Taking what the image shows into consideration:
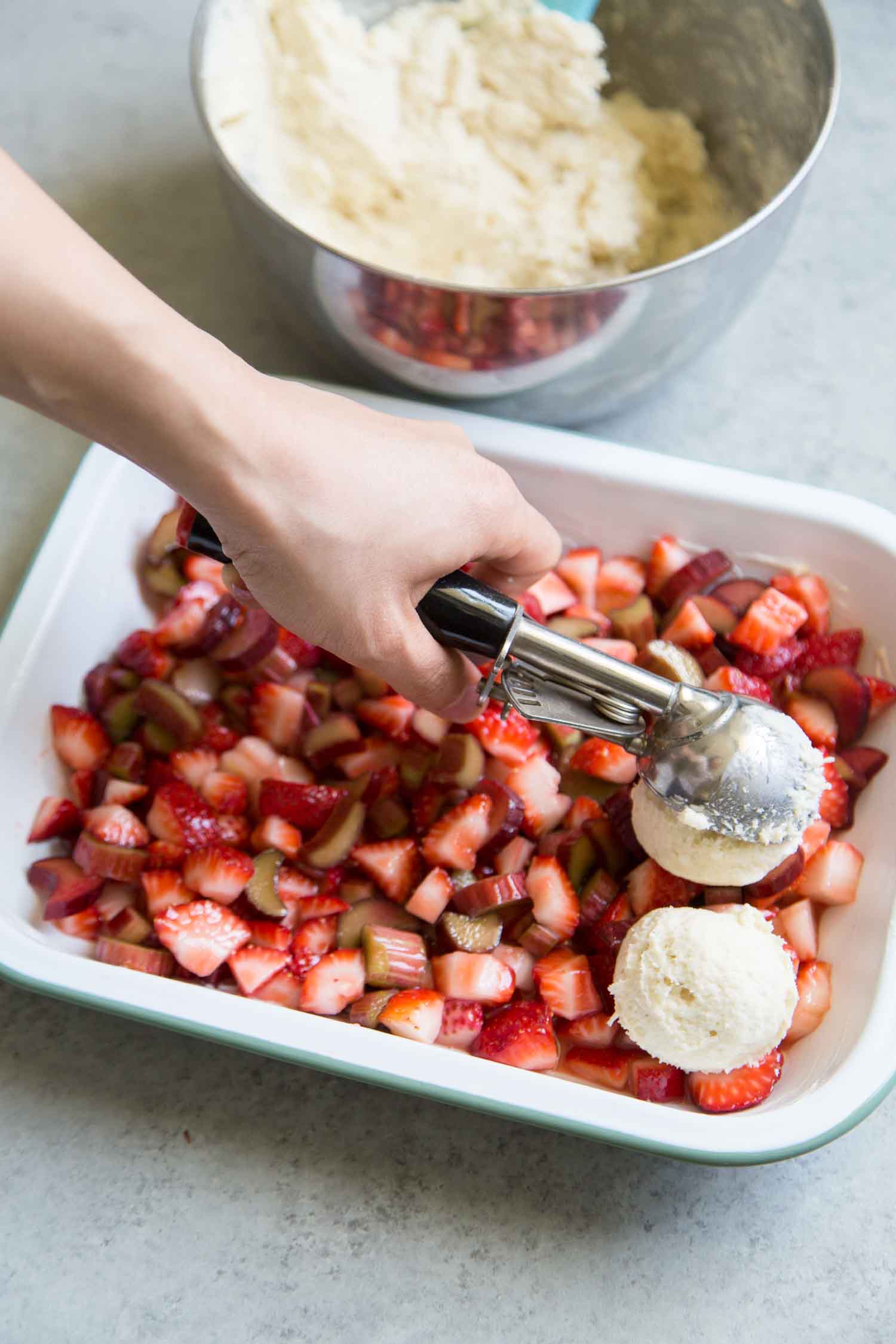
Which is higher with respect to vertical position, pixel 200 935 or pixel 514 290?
pixel 514 290

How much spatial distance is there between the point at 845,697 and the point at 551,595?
1.05 ft

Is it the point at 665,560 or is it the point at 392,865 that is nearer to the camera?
the point at 392,865

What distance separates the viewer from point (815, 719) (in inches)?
44.9

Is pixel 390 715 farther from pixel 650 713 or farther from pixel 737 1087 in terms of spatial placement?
pixel 737 1087

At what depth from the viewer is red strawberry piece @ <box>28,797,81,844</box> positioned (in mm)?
1104

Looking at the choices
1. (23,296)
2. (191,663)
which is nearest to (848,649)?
(191,663)

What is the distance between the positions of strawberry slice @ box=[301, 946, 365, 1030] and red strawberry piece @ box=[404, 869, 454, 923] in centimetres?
8

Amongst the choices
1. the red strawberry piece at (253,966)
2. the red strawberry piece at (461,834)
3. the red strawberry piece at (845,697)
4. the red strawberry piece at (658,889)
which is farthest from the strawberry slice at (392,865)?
the red strawberry piece at (845,697)

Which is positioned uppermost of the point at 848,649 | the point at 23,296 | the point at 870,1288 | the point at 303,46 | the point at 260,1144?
the point at 303,46

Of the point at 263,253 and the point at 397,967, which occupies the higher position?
the point at 263,253

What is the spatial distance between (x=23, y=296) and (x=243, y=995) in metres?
0.66

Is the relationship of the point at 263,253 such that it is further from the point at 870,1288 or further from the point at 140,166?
the point at 870,1288

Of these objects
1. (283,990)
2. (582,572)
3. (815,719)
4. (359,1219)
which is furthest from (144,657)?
(815,719)

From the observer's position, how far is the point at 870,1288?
1.02 meters
